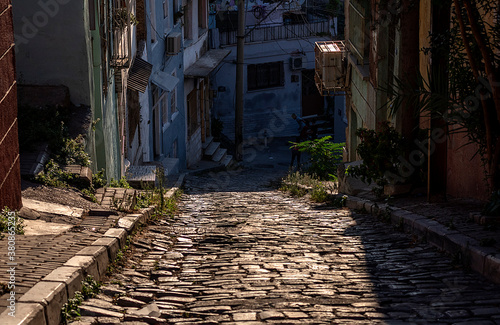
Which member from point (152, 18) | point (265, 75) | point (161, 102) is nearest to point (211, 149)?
point (161, 102)

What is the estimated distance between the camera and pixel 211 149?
27.5 meters

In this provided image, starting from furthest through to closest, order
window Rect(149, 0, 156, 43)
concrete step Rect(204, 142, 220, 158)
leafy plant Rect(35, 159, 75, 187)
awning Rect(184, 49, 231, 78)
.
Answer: concrete step Rect(204, 142, 220, 158) < awning Rect(184, 49, 231, 78) < window Rect(149, 0, 156, 43) < leafy plant Rect(35, 159, 75, 187)

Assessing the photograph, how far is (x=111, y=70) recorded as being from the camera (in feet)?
45.0

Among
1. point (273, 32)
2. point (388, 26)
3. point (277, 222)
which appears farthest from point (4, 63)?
point (273, 32)

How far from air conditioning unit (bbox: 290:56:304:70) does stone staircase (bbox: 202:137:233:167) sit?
21.4 feet

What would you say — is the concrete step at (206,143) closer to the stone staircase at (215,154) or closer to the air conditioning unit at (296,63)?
the stone staircase at (215,154)

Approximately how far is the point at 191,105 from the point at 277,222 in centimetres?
1651

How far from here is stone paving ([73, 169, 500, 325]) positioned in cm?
508

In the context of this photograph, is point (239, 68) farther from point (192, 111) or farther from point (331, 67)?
point (331, 67)

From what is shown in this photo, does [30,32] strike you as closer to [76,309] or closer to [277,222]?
[277,222]

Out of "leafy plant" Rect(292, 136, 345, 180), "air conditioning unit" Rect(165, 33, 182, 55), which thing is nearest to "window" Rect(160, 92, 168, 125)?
"air conditioning unit" Rect(165, 33, 182, 55)

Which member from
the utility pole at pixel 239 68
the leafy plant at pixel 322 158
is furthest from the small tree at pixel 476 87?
the utility pole at pixel 239 68

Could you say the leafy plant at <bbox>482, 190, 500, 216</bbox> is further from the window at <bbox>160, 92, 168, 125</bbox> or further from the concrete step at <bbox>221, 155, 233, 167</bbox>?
the concrete step at <bbox>221, 155, 233, 167</bbox>

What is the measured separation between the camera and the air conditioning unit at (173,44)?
21516 mm
